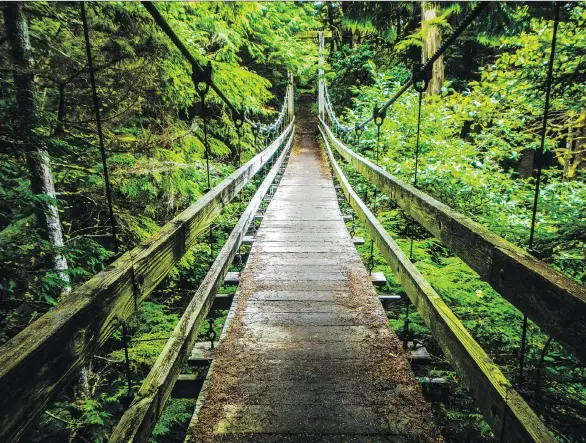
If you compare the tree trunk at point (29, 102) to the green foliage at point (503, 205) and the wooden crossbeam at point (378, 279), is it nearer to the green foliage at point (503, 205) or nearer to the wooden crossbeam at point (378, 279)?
the wooden crossbeam at point (378, 279)

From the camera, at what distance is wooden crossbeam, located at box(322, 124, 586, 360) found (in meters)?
0.76

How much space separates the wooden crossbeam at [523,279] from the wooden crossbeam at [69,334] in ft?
3.27

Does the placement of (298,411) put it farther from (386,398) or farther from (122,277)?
(122,277)

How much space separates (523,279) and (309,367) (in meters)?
1.22

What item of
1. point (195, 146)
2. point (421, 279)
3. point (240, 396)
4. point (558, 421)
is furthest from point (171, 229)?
point (195, 146)

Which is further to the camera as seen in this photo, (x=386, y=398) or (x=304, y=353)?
(x=304, y=353)

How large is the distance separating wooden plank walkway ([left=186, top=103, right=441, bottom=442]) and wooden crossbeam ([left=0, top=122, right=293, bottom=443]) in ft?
2.49

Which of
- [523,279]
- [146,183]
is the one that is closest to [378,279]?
[523,279]

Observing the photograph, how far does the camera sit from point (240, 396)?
167cm

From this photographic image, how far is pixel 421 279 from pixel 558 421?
1426mm

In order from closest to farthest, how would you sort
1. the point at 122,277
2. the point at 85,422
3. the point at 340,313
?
the point at 122,277 → the point at 340,313 → the point at 85,422

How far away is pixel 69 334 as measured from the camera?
2.41 feet

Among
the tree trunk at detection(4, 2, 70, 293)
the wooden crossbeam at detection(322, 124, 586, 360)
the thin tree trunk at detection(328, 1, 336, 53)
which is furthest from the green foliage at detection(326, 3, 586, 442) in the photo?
the thin tree trunk at detection(328, 1, 336, 53)

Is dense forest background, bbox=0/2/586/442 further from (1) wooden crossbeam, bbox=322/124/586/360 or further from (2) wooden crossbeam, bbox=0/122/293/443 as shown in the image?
(2) wooden crossbeam, bbox=0/122/293/443
